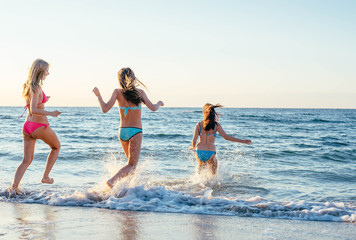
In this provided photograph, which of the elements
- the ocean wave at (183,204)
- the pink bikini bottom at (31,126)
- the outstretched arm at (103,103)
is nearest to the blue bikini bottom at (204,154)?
the ocean wave at (183,204)

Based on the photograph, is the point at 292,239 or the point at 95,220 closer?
the point at 292,239

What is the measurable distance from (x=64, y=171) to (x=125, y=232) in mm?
5002

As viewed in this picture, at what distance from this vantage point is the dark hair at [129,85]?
17.1ft

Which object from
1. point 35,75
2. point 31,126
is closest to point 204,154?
point 31,126

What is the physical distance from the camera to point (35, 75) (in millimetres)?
4961

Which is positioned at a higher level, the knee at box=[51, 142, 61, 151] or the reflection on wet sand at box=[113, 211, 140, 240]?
the knee at box=[51, 142, 61, 151]

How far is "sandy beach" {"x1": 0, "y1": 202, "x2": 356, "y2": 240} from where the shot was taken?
140 inches

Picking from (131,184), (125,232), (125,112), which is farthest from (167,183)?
(125,232)

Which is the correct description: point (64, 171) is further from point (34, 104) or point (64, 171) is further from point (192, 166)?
point (34, 104)

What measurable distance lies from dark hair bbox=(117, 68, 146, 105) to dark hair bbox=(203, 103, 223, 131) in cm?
198

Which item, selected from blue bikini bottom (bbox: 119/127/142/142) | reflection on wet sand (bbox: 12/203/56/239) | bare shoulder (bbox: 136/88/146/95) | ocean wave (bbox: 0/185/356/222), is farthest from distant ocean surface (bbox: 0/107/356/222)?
bare shoulder (bbox: 136/88/146/95)

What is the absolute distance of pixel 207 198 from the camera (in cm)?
515

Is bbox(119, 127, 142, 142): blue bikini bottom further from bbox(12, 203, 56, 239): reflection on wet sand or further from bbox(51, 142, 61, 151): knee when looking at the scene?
Result: bbox(12, 203, 56, 239): reflection on wet sand

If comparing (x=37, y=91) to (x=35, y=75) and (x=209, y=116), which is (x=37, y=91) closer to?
(x=35, y=75)
